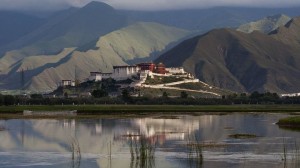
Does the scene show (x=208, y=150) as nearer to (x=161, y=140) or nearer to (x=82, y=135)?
(x=161, y=140)

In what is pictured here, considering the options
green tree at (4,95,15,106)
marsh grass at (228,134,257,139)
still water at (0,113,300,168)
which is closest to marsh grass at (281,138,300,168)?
still water at (0,113,300,168)

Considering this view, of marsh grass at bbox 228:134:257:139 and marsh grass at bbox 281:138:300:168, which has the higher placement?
marsh grass at bbox 228:134:257:139

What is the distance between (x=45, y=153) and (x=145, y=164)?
12.5 m

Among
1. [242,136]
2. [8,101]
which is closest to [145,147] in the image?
[242,136]

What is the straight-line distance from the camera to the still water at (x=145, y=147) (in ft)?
159

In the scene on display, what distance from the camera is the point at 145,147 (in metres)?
50.1

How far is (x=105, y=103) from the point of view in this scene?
595 feet

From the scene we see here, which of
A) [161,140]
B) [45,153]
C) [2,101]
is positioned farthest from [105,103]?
[45,153]

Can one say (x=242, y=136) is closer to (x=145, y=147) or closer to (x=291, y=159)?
(x=291, y=159)

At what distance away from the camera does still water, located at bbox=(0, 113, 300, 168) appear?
48.5 metres

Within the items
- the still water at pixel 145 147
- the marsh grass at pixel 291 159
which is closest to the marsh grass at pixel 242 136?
the still water at pixel 145 147

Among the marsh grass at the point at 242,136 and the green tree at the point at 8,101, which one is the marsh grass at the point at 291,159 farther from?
the green tree at the point at 8,101

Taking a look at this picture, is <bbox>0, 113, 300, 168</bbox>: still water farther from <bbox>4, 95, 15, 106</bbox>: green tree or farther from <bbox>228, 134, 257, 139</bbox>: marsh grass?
<bbox>4, 95, 15, 106</bbox>: green tree

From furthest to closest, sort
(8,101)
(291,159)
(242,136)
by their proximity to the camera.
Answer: (8,101)
(242,136)
(291,159)
